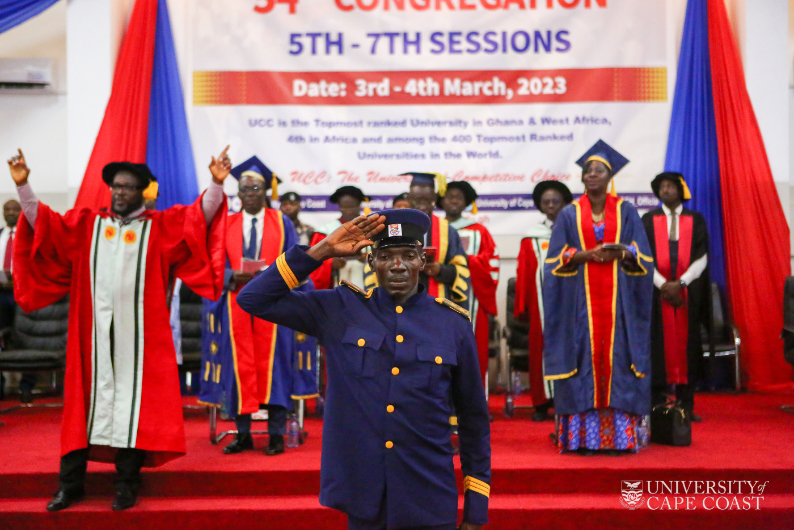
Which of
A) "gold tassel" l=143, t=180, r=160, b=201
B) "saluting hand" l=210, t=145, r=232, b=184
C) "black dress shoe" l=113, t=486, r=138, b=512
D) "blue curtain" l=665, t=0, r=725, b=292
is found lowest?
"black dress shoe" l=113, t=486, r=138, b=512

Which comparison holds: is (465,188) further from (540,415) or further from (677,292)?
(540,415)

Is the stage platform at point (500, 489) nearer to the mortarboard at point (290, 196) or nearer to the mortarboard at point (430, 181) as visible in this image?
the mortarboard at point (430, 181)

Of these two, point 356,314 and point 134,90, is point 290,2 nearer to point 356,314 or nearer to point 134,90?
point 134,90

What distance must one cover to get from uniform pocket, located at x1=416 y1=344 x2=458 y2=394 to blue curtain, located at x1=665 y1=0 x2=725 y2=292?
6475 millimetres

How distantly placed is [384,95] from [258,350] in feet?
12.8

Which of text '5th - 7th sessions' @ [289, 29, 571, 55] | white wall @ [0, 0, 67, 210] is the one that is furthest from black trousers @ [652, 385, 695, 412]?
white wall @ [0, 0, 67, 210]

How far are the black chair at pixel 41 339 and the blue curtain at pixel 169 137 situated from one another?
1.57 metres

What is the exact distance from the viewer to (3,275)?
707 centimetres

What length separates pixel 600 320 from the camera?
214 inches

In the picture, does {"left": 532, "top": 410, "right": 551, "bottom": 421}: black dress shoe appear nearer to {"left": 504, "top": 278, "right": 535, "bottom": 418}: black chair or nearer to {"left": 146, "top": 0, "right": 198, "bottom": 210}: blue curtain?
{"left": 504, "top": 278, "right": 535, "bottom": 418}: black chair

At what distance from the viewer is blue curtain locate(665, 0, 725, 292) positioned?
27.2 feet

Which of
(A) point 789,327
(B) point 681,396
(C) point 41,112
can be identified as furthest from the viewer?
(C) point 41,112

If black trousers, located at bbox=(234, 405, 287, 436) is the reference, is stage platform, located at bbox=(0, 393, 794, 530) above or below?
below

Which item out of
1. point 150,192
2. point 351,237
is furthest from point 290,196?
point 351,237
